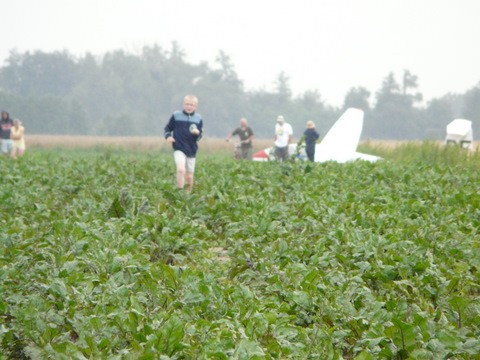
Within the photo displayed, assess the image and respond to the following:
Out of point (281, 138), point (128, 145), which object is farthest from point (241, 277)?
point (128, 145)

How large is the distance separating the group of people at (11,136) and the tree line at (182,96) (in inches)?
3380

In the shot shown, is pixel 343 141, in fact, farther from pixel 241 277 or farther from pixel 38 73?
pixel 38 73

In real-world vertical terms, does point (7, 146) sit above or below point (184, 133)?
below

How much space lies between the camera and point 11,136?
99.6 feet

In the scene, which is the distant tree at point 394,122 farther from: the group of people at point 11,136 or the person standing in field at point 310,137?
the group of people at point 11,136

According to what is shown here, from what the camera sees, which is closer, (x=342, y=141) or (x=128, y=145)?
(x=342, y=141)

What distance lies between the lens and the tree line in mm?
125562

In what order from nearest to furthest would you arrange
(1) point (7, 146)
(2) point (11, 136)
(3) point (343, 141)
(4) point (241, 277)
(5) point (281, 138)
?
1. (4) point (241, 277)
2. (2) point (11, 136)
3. (1) point (7, 146)
4. (5) point (281, 138)
5. (3) point (343, 141)

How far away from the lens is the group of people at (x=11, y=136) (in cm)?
3023

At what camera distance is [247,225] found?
35.7 feet

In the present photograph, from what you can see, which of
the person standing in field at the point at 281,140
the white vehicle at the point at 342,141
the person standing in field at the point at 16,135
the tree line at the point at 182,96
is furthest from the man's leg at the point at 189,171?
the tree line at the point at 182,96

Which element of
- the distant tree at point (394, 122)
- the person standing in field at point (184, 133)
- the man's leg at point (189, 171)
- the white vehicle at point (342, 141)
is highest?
the person standing in field at point (184, 133)

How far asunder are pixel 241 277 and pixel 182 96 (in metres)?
120

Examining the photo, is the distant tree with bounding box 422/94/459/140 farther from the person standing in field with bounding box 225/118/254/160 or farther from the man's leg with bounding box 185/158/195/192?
the man's leg with bounding box 185/158/195/192
